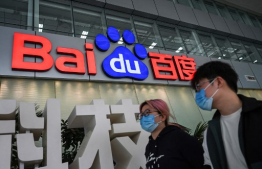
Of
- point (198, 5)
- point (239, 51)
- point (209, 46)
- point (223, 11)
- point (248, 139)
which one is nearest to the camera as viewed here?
point (248, 139)

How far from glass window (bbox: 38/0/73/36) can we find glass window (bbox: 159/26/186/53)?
4.20 meters

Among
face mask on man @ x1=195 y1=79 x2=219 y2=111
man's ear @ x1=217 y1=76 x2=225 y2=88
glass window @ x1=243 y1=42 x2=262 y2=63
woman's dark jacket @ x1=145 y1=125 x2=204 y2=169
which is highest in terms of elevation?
glass window @ x1=243 y1=42 x2=262 y2=63

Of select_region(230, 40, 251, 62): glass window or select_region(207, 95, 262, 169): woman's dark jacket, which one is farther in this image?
select_region(230, 40, 251, 62): glass window

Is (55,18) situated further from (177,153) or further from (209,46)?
(209,46)

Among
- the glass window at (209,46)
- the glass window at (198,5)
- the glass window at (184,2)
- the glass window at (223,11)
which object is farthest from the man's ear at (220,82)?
the glass window at (223,11)

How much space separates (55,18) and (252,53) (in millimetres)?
11351

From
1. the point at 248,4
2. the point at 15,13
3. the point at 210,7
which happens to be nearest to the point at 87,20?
the point at 15,13

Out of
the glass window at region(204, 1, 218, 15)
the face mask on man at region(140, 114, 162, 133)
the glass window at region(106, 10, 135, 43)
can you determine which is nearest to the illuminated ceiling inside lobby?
the glass window at region(204, 1, 218, 15)

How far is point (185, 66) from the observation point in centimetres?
745

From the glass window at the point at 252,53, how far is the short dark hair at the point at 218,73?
1131 centimetres

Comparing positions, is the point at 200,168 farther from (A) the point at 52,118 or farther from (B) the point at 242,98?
(A) the point at 52,118

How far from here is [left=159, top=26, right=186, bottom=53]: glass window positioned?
8.27 m

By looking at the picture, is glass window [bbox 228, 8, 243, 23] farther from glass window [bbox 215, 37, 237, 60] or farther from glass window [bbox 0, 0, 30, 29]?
glass window [bbox 0, 0, 30, 29]

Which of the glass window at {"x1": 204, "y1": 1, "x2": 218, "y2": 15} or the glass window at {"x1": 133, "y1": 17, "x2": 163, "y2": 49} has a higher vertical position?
the glass window at {"x1": 204, "y1": 1, "x2": 218, "y2": 15}
